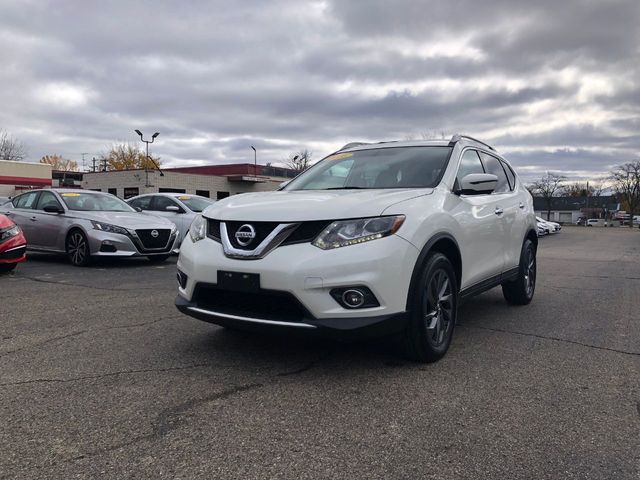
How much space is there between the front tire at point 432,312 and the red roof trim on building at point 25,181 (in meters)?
51.8

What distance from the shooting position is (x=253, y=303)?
11.0ft

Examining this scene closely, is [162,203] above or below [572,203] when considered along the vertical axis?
below

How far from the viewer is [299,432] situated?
8.62 ft

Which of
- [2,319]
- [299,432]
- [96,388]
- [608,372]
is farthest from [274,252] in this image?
[2,319]

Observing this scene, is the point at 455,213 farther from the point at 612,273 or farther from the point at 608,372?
the point at 612,273

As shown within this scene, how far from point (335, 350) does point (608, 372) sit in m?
1.97

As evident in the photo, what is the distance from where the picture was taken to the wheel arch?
133 inches

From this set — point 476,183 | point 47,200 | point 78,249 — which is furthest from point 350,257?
point 47,200

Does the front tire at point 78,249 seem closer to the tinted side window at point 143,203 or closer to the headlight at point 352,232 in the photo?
the tinted side window at point 143,203

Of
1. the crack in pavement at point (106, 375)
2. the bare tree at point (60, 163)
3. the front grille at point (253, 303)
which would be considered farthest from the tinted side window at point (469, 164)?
the bare tree at point (60, 163)

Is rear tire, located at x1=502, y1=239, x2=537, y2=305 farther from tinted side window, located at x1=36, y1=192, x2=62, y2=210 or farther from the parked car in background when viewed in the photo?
tinted side window, located at x1=36, y1=192, x2=62, y2=210

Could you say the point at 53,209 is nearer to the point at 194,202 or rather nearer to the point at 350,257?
the point at 194,202

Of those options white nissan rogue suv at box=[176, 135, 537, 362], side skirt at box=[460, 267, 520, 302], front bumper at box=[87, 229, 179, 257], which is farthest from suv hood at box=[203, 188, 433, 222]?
front bumper at box=[87, 229, 179, 257]

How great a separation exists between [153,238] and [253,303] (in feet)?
21.4
